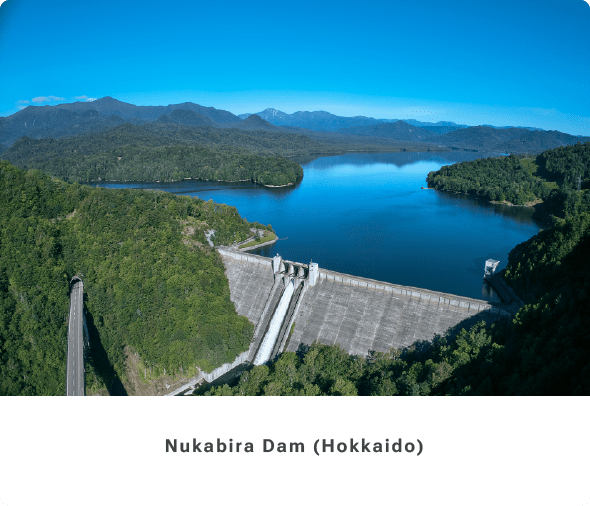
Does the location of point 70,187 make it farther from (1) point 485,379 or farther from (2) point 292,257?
(1) point 485,379

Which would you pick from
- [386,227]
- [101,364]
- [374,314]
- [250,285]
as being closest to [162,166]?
[386,227]

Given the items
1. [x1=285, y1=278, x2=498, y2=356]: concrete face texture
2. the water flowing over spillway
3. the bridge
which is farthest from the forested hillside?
the bridge

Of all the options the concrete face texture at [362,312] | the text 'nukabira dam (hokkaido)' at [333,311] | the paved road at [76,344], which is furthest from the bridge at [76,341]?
the concrete face texture at [362,312]

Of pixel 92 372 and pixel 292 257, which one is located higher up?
pixel 292 257

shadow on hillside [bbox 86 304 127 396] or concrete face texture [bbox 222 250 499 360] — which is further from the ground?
concrete face texture [bbox 222 250 499 360]

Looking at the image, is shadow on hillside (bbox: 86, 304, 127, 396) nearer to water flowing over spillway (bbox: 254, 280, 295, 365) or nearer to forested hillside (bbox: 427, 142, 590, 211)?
water flowing over spillway (bbox: 254, 280, 295, 365)

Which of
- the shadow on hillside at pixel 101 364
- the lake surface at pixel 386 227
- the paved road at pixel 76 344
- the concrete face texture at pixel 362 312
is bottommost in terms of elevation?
the shadow on hillside at pixel 101 364

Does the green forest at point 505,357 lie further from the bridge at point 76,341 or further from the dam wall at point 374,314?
the bridge at point 76,341
